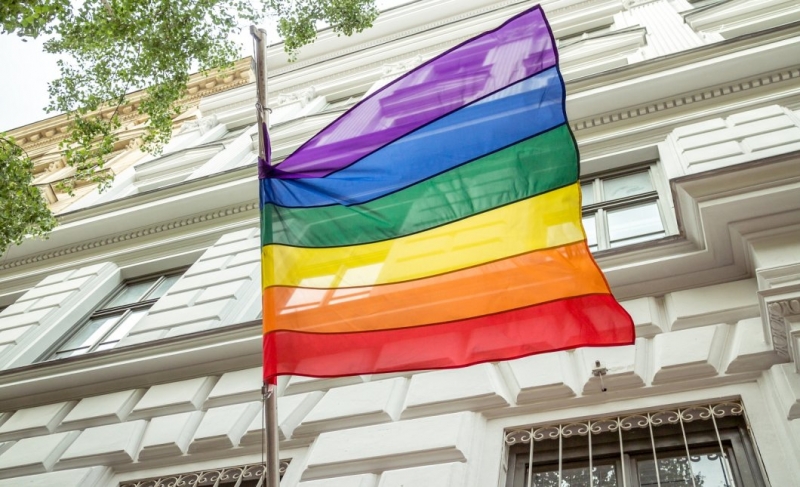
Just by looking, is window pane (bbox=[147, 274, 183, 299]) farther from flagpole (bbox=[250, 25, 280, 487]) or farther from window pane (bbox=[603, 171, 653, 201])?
window pane (bbox=[603, 171, 653, 201])

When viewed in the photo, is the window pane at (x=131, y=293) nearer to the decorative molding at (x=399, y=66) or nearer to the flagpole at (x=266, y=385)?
the flagpole at (x=266, y=385)

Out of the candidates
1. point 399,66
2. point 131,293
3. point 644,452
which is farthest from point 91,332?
point 399,66

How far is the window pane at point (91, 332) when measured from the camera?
9.20 meters

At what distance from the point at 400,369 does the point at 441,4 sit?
1682 centimetres

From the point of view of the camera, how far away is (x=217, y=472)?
19.2ft

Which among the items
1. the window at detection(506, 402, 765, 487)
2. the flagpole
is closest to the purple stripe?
the flagpole

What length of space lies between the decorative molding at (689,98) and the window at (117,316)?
625cm

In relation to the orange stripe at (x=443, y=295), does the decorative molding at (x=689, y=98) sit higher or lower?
higher

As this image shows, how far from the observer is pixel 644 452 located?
184 inches

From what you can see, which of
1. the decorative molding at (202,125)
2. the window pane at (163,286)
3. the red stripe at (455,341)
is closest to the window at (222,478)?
the red stripe at (455,341)

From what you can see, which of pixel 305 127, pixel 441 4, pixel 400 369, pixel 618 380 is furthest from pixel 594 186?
pixel 441 4

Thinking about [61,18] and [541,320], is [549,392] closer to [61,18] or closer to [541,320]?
[541,320]

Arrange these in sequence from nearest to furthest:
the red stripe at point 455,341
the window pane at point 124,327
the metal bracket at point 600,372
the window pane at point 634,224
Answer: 1. the red stripe at point 455,341
2. the metal bracket at point 600,372
3. the window pane at point 634,224
4. the window pane at point 124,327

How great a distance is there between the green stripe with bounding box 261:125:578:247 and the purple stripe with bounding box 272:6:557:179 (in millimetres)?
377
